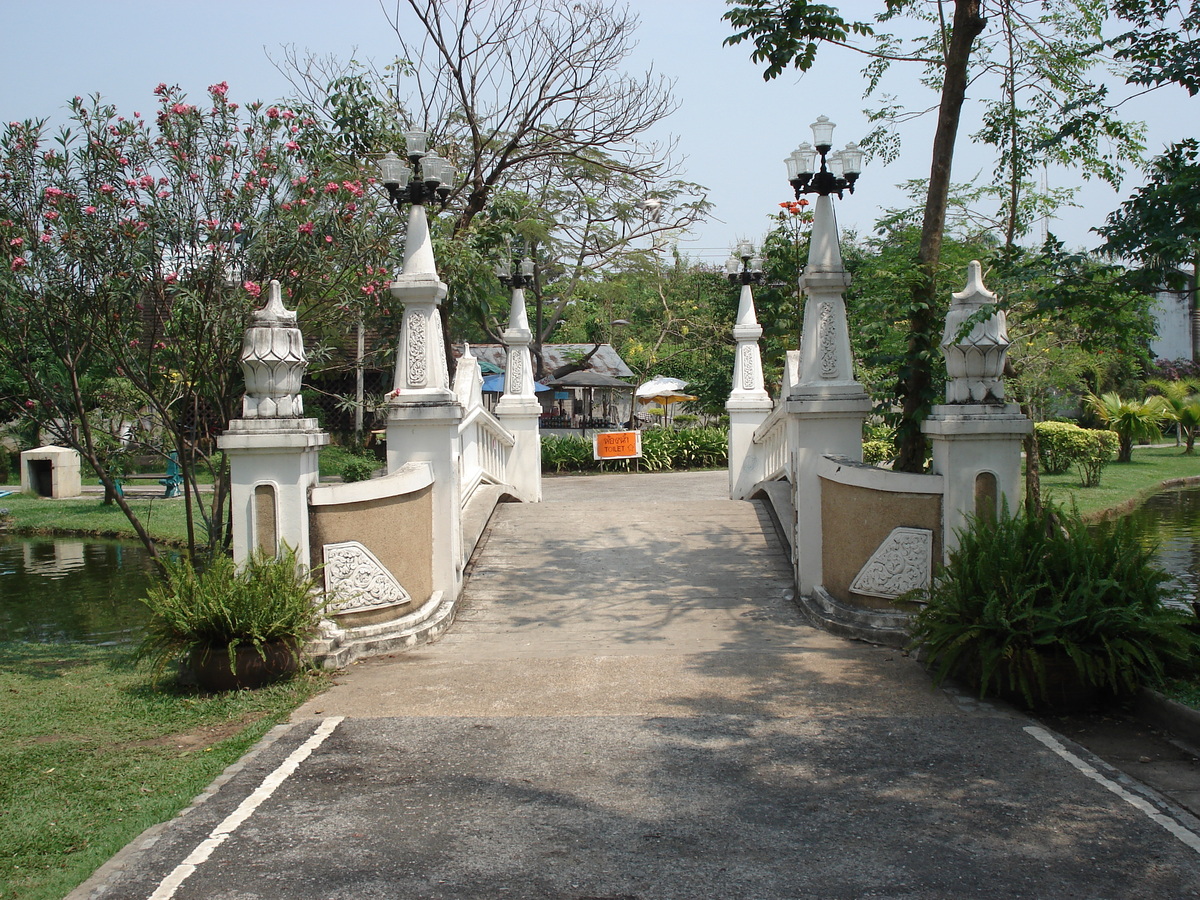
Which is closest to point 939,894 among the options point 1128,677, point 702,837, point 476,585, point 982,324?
point 702,837

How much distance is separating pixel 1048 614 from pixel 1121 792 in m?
1.37

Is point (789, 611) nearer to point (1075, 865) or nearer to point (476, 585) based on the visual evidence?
point (476, 585)

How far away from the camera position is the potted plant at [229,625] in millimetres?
6281

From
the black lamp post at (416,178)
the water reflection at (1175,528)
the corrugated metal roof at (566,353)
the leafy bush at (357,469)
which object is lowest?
the water reflection at (1175,528)

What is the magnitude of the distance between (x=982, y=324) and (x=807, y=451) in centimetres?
206

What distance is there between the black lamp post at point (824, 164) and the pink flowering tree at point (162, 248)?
4.04 meters

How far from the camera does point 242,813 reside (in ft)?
14.3

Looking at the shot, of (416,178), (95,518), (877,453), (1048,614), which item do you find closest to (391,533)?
(416,178)

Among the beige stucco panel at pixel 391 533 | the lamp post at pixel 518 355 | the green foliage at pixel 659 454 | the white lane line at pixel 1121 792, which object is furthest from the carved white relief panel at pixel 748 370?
the white lane line at pixel 1121 792

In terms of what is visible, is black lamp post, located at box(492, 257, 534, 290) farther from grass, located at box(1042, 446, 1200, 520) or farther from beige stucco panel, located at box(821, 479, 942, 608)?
grass, located at box(1042, 446, 1200, 520)

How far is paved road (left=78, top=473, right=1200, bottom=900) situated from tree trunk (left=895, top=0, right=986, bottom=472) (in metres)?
2.77

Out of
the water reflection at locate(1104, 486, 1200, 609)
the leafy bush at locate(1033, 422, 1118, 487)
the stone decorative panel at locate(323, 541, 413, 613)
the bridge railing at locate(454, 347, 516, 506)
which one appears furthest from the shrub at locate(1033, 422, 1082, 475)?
the stone decorative panel at locate(323, 541, 413, 613)

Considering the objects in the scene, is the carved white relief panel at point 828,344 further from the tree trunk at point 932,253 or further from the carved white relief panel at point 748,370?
→ the carved white relief panel at point 748,370

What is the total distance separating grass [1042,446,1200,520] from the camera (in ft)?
58.0
